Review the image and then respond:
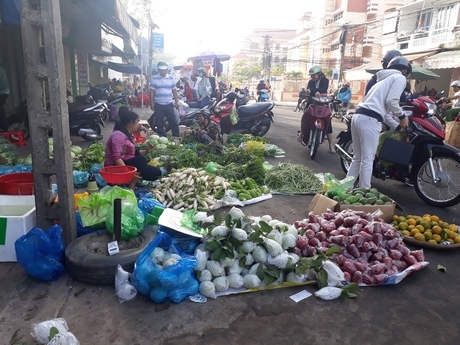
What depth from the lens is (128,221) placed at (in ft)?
11.0

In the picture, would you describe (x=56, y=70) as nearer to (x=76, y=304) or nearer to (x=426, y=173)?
(x=76, y=304)

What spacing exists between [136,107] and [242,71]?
4350cm

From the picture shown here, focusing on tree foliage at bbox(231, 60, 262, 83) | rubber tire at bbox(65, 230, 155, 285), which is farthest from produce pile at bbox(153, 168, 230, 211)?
tree foliage at bbox(231, 60, 262, 83)

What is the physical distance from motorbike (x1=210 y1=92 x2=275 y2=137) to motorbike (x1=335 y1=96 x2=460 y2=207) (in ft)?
17.0

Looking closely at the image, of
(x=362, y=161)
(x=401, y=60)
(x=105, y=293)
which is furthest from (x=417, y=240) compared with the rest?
(x=105, y=293)

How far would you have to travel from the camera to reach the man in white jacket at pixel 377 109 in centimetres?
477

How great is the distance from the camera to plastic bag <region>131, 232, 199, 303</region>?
2.72 meters

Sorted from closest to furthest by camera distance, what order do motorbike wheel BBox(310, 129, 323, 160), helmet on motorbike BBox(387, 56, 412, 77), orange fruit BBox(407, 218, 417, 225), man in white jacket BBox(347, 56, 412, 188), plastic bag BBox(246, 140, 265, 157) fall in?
orange fruit BBox(407, 218, 417, 225) → man in white jacket BBox(347, 56, 412, 188) → helmet on motorbike BBox(387, 56, 412, 77) → plastic bag BBox(246, 140, 265, 157) → motorbike wheel BBox(310, 129, 323, 160)

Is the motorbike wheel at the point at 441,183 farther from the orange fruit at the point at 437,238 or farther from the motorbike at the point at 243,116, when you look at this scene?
the motorbike at the point at 243,116

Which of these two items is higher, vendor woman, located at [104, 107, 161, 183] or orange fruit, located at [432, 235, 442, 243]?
vendor woman, located at [104, 107, 161, 183]

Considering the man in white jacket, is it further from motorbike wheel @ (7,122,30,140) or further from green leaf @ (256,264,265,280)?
motorbike wheel @ (7,122,30,140)

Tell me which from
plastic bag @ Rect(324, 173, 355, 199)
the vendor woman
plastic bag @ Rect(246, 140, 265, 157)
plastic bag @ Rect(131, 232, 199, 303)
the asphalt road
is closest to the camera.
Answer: the asphalt road

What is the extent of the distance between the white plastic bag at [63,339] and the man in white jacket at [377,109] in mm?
4209

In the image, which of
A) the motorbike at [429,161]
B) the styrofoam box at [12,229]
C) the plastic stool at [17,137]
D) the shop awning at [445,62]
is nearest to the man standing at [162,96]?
the plastic stool at [17,137]
